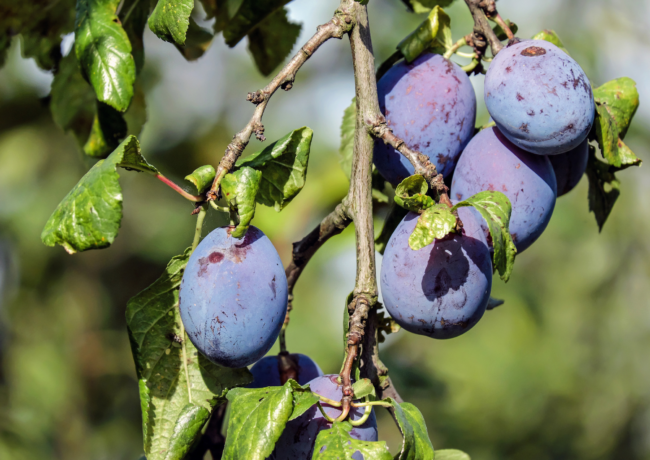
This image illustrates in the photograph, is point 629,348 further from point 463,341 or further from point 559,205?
point 463,341

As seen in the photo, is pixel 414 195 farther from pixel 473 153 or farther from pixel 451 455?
pixel 451 455

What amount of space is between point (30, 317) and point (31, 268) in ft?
1.16

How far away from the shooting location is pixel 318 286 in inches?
142

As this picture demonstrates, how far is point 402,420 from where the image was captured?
638 millimetres

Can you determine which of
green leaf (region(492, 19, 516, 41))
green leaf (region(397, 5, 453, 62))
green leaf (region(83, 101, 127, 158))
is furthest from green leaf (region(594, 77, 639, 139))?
green leaf (region(83, 101, 127, 158))

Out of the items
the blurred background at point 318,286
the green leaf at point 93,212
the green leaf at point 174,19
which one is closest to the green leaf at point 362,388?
the green leaf at point 93,212

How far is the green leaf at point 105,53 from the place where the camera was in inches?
32.0

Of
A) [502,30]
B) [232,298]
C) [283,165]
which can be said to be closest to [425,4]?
[502,30]

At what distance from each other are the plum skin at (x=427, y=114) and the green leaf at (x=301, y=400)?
0.40 meters

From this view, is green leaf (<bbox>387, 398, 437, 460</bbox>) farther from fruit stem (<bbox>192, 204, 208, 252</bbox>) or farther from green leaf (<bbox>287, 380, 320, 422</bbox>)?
fruit stem (<bbox>192, 204, 208, 252</bbox>)

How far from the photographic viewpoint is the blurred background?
2.94 meters

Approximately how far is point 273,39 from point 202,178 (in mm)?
576

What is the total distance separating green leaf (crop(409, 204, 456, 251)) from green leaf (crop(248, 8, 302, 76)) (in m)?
0.66

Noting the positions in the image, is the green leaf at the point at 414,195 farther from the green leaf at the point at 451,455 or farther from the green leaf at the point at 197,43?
the green leaf at the point at 197,43
